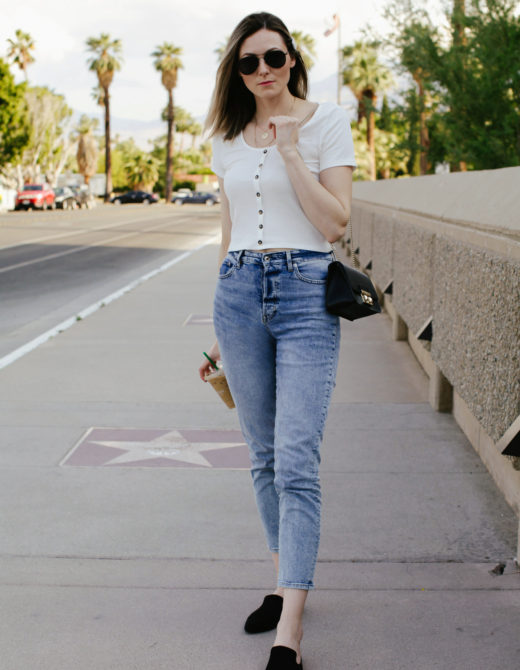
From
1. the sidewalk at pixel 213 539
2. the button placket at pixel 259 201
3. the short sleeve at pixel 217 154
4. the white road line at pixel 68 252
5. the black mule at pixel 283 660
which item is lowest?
the sidewalk at pixel 213 539

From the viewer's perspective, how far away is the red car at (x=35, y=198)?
193ft

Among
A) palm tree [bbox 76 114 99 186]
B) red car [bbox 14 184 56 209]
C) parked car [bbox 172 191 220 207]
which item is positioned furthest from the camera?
palm tree [bbox 76 114 99 186]

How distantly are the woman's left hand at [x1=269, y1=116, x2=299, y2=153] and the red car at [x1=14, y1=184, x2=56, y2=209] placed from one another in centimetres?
5811

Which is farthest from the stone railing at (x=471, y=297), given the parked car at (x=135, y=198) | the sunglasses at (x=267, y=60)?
the parked car at (x=135, y=198)

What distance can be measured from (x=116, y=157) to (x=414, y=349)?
109808 millimetres

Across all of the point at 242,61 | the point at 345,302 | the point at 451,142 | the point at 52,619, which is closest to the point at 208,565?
the point at 52,619

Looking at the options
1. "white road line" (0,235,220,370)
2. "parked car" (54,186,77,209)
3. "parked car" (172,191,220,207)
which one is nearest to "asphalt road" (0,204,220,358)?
"white road line" (0,235,220,370)

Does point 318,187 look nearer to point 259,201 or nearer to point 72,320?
point 259,201

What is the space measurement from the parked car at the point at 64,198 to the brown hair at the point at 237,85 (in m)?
59.9

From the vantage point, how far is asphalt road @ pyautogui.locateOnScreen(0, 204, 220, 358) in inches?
435

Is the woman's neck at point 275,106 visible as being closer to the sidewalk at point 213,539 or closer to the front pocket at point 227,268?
the front pocket at point 227,268

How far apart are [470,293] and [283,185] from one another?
1959mm

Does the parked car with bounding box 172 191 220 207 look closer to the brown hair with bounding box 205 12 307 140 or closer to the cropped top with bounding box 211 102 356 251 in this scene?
the brown hair with bounding box 205 12 307 140

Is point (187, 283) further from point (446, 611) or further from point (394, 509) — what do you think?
point (446, 611)
